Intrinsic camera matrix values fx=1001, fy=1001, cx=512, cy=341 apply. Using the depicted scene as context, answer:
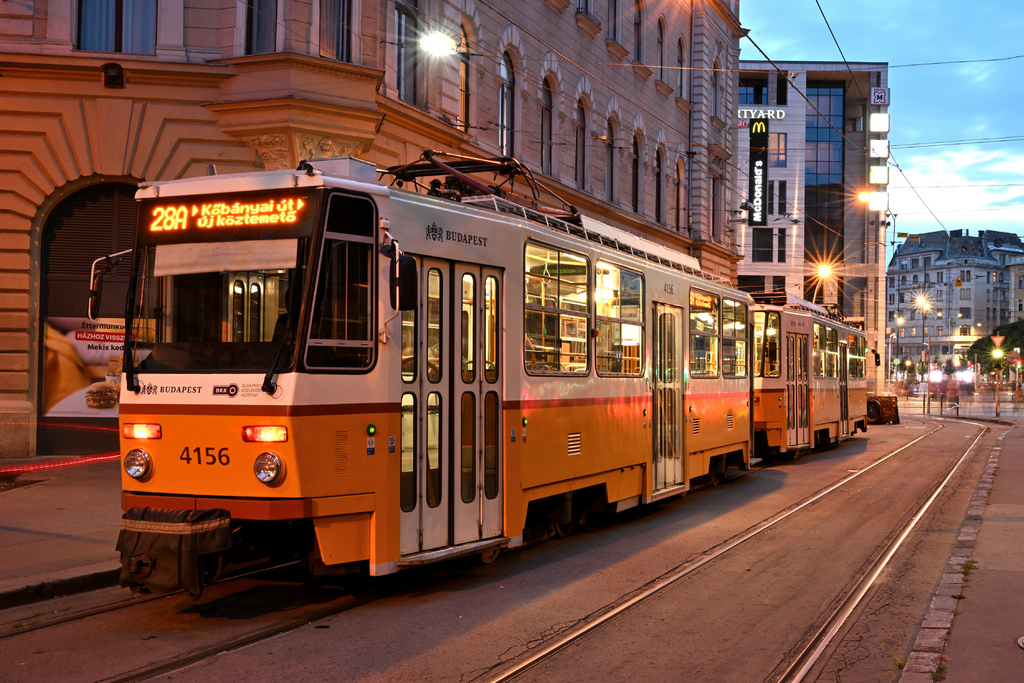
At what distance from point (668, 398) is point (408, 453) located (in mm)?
5910

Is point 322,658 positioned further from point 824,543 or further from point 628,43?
point 628,43

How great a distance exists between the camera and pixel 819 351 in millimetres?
22984

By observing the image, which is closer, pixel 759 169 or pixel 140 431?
pixel 140 431

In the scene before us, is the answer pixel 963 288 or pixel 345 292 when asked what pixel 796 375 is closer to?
pixel 345 292

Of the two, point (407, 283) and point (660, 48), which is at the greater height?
point (660, 48)

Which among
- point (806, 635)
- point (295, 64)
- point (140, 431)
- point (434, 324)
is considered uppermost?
point (295, 64)

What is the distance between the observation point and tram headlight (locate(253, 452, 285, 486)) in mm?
6742

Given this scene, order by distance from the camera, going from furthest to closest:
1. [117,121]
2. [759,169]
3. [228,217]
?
[759,169] < [117,121] < [228,217]

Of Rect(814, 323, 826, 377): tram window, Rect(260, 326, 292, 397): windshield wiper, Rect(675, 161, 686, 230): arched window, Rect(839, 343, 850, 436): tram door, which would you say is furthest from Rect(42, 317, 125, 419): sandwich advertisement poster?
Rect(675, 161, 686, 230): arched window

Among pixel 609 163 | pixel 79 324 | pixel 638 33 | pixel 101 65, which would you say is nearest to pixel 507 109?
pixel 609 163

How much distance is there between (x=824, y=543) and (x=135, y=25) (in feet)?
44.6

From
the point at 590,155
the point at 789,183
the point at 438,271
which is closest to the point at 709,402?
the point at 438,271

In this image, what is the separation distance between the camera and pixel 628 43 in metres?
31.2

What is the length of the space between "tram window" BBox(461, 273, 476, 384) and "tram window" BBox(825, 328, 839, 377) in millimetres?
17267
